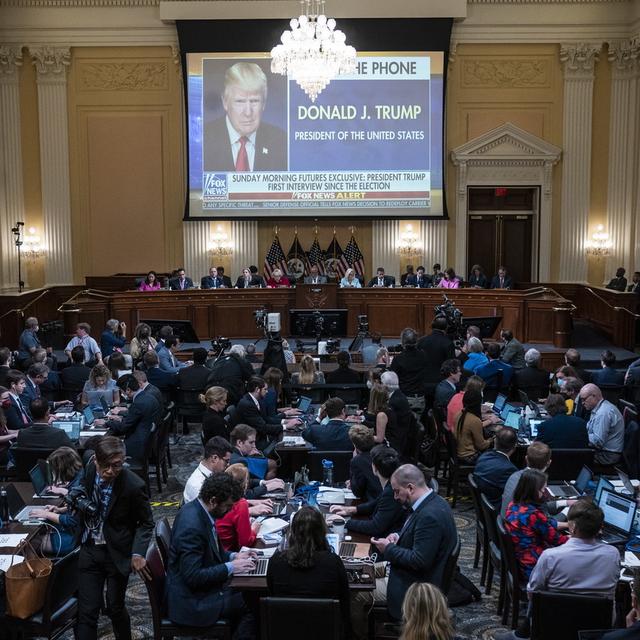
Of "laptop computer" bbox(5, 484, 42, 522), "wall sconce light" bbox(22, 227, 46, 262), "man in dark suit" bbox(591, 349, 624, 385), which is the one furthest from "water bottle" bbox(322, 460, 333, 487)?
"wall sconce light" bbox(22, 227, 46, 262)

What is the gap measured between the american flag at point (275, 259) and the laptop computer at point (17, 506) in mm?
14279

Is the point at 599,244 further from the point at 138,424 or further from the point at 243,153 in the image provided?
the point at 138,424

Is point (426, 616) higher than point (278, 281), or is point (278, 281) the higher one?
point (278, 281)

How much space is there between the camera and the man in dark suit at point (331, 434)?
7715 mm

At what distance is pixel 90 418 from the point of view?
8.88 meters

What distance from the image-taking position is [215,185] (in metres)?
20.1

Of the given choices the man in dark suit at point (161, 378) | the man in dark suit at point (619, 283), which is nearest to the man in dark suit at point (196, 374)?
the man in dark suit at point (161, 378)

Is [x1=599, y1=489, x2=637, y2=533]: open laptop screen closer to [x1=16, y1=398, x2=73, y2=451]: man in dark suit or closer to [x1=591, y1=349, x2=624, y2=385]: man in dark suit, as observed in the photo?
[x1=16, y1=398, x2=73, y2=451]: man in dark suit

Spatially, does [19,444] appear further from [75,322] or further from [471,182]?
[471,182]

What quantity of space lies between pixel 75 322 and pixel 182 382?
565 cm

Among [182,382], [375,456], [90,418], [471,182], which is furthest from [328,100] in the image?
[375,456]

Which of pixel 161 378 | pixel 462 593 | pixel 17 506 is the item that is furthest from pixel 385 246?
pixel 17 506

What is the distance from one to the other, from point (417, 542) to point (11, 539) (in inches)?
101

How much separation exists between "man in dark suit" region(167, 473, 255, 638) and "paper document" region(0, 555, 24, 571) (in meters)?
0.97
